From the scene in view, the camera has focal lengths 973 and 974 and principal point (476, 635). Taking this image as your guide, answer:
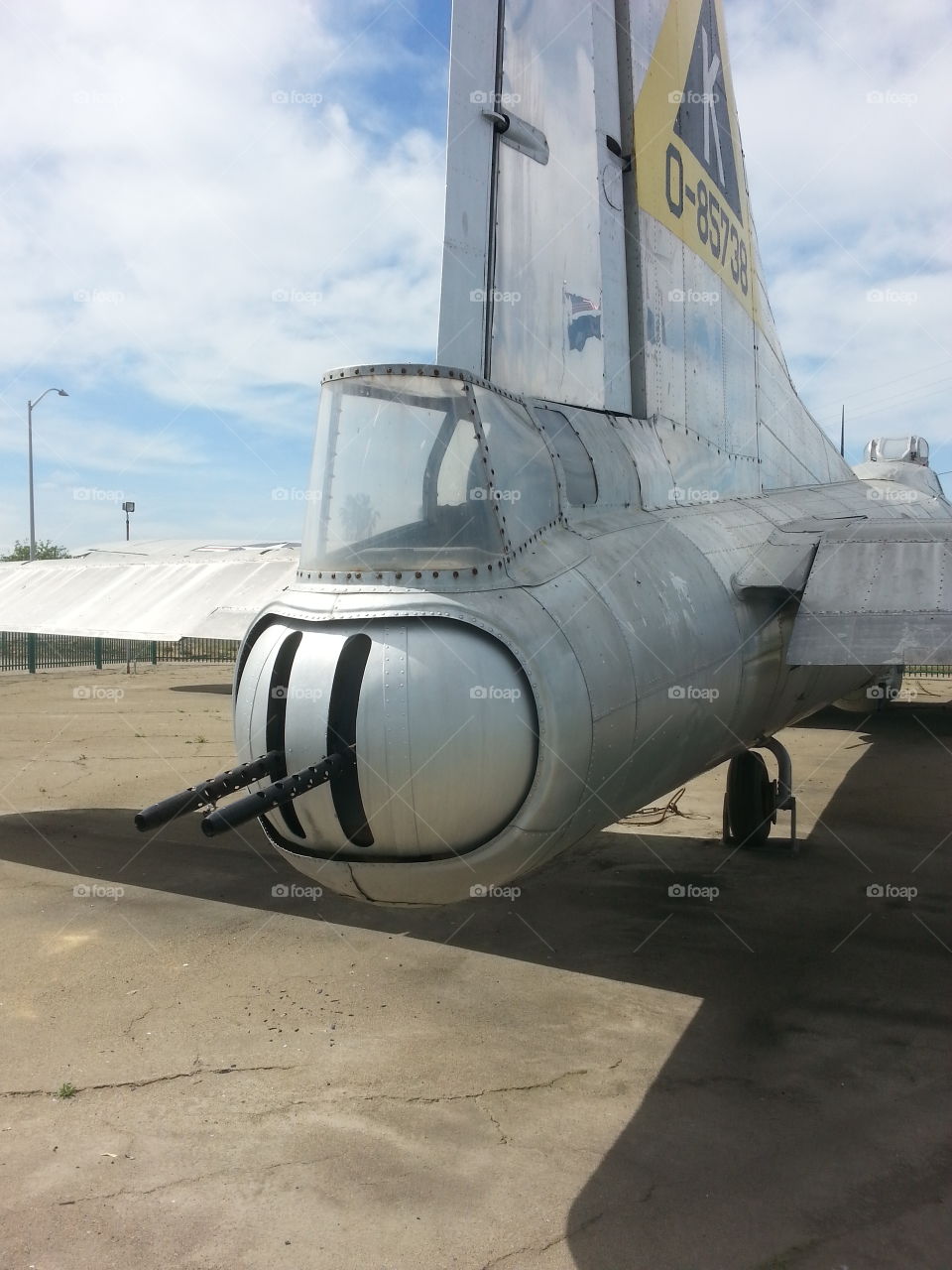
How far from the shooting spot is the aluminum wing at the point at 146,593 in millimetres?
9329

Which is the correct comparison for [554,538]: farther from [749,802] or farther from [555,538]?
[749,802]

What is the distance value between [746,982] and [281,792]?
4454mm

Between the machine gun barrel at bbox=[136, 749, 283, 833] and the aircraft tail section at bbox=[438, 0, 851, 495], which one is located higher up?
the aircraft tail section at bbox=[438, 0, 851, 495]

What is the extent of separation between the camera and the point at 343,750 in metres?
3.86

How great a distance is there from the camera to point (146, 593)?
10.4 meters

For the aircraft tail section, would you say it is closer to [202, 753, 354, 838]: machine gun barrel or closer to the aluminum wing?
[202, 753, 354, 838]: machine gun barrel

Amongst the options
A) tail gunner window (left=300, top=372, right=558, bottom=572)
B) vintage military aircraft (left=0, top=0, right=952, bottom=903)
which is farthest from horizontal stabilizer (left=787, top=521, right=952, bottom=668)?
tail gunner window (left=300, top=372, right=558, bottom=572)

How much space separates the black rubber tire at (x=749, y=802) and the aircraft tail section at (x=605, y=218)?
3016mm

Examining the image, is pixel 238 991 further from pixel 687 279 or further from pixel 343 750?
pixel 687 279

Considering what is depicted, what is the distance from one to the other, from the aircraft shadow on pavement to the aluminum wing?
2.40 metres

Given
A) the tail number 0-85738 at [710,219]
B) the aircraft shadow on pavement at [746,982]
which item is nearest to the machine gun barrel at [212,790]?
the aircraft shadow on pavement at [746,982]

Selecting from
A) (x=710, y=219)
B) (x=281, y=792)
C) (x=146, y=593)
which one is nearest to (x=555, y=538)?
(x=281, y=792)

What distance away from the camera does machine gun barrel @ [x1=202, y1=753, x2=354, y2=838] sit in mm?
3604

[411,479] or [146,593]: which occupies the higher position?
[411,479]
